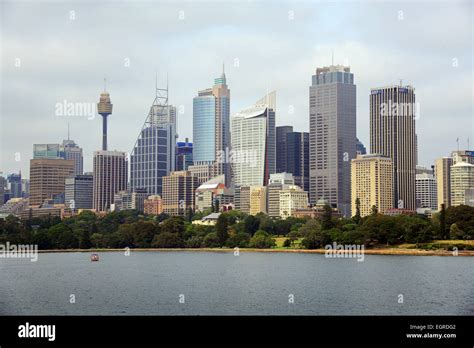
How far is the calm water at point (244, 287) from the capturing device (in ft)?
237

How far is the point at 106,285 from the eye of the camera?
304ft

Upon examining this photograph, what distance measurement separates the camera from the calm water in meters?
72.1

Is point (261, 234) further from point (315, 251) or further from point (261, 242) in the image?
point (315, 251)

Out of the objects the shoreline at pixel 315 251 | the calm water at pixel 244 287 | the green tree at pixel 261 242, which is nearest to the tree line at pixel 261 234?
the green tree at pixel 261 242

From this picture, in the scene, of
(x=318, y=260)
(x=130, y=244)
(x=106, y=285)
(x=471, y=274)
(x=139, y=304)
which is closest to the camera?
(x=139, y=304)

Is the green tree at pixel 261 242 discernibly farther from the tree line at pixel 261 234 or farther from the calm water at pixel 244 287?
the calm water at pixel 244 287

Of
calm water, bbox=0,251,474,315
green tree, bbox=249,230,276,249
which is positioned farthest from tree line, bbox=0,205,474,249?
calm water, bbox=0,251,474,315

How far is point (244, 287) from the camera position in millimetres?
89625

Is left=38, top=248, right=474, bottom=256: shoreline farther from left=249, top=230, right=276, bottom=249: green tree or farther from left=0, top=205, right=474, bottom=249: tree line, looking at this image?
left=0, top=205, right=474, bottom=249: tree line

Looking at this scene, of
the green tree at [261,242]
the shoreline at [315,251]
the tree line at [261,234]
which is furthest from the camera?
the green tree at [261,242]

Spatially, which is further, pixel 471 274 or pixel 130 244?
pixel 130 244
